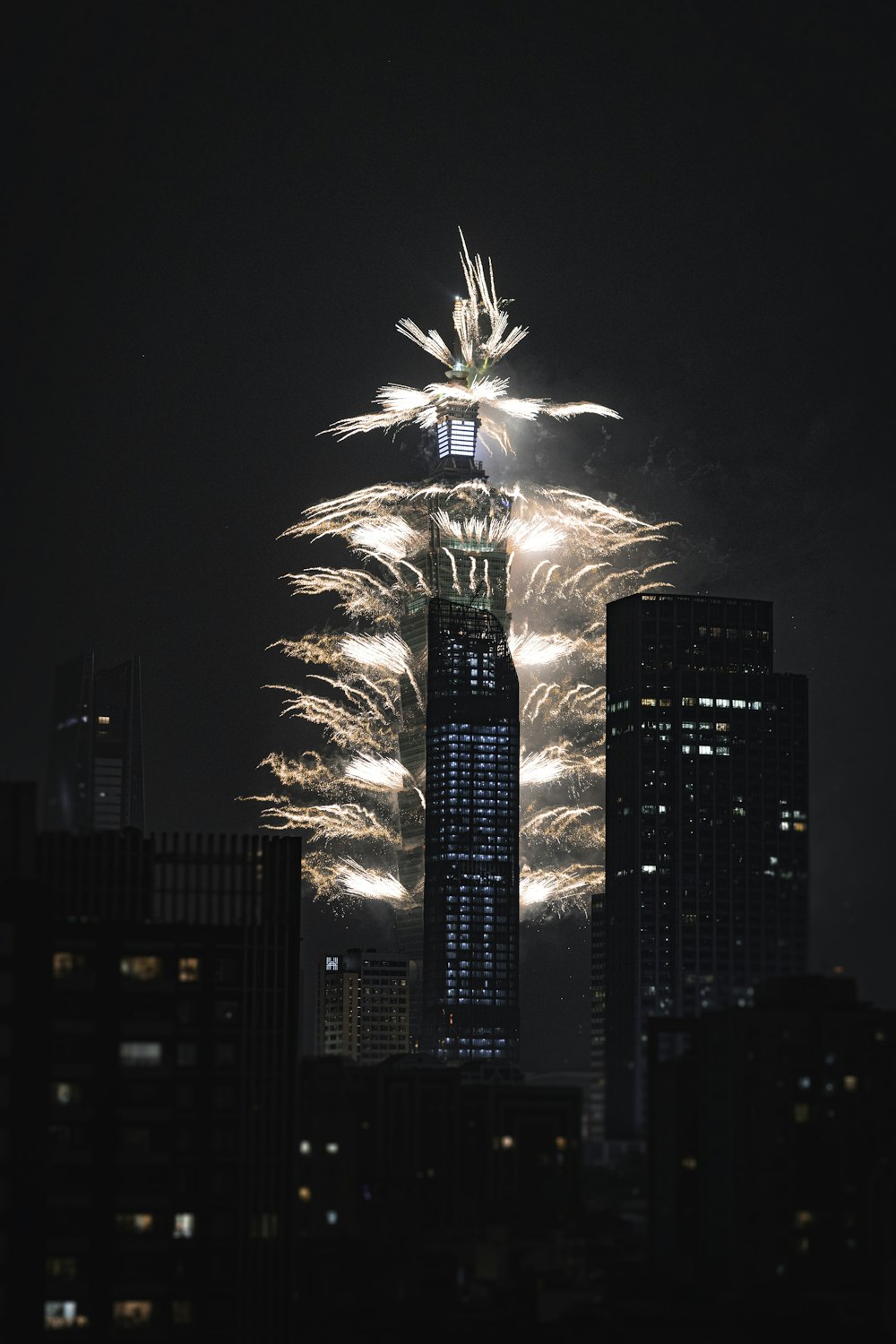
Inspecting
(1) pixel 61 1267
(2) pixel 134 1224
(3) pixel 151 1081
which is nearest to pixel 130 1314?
(2) pixel 134 1224

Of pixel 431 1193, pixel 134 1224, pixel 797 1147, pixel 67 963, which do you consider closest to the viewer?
pixel 134 1224

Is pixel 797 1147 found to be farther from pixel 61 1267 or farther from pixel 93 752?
pixel 93 752

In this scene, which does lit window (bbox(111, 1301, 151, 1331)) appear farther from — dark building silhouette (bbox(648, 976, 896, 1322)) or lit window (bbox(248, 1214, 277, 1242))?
dark building silhouette (bbox(648, 976, 896, 1322))

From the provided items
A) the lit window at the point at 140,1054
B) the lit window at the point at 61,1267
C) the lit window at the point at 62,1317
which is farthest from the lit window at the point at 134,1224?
the lit window at the point at 140,1054

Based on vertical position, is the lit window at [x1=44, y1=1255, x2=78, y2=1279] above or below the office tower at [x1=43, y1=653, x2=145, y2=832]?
below

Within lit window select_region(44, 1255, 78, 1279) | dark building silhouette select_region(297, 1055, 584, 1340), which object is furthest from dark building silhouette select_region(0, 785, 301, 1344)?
dark building silhouette select_region(297, 1055, 584, 1340)

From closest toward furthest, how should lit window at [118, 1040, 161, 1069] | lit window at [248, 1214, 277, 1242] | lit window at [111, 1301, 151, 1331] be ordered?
lit window at [111, 1301, 151, 1331] < lit window at [118, 1040, 161, 1069] < lit window at [248, 1214, 277, 1242]

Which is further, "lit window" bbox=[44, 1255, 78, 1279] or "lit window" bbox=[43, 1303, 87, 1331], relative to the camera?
"lit window" bbox=[44, 1255, 78, 1279]
